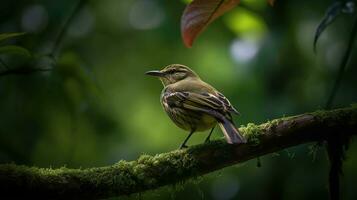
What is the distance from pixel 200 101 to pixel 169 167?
50.4 inches

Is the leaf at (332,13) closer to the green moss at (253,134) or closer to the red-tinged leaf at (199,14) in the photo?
the red-tinged leaf at (199,14)

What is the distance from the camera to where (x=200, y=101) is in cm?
486

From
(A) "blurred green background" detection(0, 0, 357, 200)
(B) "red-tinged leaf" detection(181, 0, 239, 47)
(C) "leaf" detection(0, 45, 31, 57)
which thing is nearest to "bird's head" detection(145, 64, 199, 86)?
(A) "blurred green background" detection(0, 0, 357, 200)

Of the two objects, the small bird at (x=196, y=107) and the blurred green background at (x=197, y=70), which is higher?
the small bird at (x=196, y=107)

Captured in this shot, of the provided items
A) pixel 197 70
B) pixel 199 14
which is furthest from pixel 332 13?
pixel 197 70

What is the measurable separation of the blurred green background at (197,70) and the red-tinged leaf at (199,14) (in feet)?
9.05

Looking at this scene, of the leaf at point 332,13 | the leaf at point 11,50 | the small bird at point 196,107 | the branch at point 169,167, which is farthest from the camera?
the small bird at point 196,107

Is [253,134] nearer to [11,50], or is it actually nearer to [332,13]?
[332,13]

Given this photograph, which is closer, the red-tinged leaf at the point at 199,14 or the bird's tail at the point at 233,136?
the red-tinged leaf at the point at 199,14

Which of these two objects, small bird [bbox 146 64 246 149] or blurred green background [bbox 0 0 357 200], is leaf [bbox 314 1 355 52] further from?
blurred green background [bbox 0 0 357 200]

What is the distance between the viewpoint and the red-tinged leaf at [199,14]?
2.79m

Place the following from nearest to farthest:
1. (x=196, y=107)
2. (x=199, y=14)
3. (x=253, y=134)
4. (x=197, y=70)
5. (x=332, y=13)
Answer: (x=199, y=14) < (x=332, y=13) < (x=253, y=134) < (x=196, y=107) < (x=197, y=70)

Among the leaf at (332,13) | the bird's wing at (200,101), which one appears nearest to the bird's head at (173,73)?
the bird's wing at (200,101)

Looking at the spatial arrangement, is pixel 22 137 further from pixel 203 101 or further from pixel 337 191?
pixel 337 191
